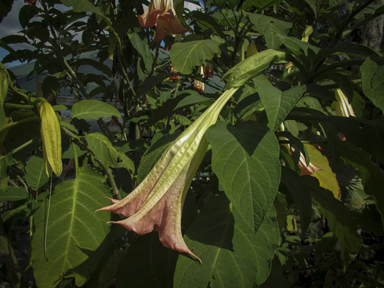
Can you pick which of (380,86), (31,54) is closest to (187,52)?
(380,86)

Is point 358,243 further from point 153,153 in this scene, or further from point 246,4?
point 246,4

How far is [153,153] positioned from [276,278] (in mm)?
478

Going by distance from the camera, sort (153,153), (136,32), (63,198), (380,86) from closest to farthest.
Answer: (380,86) → (153,153) → (63,198) → (136,32)

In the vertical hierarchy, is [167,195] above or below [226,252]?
above

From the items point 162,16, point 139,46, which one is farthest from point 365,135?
point 139,46

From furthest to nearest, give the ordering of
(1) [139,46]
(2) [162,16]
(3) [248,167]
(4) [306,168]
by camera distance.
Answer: (1) [139,46] → (2) [162,16] → (4) [306,168] → (3) [248,167]

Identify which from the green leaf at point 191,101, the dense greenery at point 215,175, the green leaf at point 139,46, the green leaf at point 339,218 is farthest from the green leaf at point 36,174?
the green leaf at point 339,218

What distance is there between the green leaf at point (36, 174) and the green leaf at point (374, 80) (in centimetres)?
96

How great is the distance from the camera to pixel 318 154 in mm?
946

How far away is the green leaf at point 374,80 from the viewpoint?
1.53 feet

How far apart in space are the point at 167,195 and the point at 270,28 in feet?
2.02

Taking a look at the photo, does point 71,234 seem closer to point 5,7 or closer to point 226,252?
point 226,252

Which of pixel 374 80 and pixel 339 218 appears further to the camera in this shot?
pixel 339 218

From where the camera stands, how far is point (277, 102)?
0.47 meters
